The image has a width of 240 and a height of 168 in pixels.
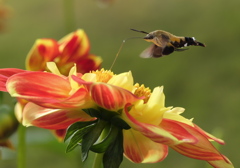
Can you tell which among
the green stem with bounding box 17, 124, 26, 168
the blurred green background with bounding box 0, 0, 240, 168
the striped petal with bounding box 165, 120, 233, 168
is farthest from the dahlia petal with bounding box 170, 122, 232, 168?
the blurred green background with bounding box 0, 0, 240, 168

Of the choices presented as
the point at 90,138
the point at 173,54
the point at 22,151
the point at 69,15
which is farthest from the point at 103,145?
the point at 173,54

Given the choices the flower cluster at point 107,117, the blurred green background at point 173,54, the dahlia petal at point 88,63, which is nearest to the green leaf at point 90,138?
the flower cluster at point 107,117

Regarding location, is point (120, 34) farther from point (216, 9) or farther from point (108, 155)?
point (108, 155)

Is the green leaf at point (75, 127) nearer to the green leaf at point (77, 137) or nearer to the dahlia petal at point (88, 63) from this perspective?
the green leaf at point (77, 137)

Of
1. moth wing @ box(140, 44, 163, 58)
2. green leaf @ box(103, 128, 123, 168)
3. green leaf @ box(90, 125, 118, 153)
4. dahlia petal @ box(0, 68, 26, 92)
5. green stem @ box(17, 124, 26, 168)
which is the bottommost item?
green stem @ box(17, 124, 26, 168)

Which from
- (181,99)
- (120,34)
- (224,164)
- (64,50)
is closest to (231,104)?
(181,99)

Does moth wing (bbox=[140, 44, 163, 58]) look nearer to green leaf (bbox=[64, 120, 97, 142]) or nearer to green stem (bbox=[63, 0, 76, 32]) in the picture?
green leaf (bbox=[64, 120, 97, 142])

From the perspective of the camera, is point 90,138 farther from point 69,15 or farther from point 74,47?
point 69,15
